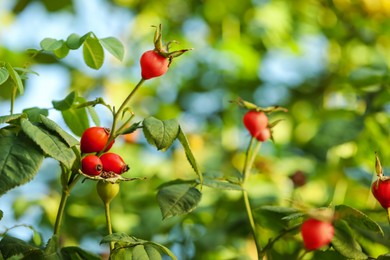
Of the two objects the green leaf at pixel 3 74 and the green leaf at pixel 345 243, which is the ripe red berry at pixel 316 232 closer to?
the green leaf at pixel 345 243

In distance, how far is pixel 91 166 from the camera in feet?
2.65

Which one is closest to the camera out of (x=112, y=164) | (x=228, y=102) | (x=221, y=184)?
(x=112, y=164)

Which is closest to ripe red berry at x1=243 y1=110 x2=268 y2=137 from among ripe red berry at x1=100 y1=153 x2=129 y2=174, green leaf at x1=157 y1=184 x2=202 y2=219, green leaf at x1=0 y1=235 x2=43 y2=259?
green leaf at x1=157 y1=184 x2=202 y2=219

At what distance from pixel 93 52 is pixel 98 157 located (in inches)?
7.7

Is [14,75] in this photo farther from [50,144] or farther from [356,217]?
[356,217]

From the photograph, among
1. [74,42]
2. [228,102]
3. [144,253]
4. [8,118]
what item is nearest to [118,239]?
[144,253]

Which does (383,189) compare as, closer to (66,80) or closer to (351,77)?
(351,77)

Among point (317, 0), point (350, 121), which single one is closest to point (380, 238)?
point (350, 121)

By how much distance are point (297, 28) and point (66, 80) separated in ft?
2.78

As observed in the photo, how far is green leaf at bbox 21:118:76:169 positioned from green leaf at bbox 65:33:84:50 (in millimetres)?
179

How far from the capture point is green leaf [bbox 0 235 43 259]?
0.83 meters

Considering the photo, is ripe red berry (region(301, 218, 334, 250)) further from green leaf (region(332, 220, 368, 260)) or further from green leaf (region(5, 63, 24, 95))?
green leaf (region(5, 63, 24, 95))

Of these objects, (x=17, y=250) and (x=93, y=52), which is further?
(x=93, y=52)

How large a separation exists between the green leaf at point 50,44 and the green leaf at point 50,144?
0.55ft
